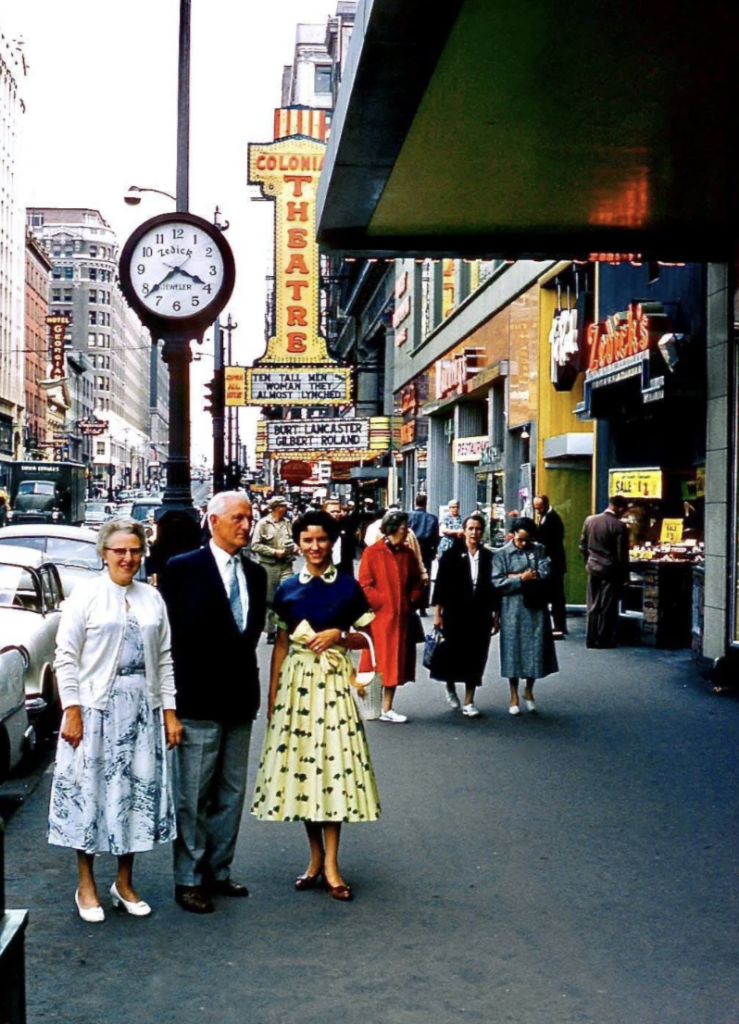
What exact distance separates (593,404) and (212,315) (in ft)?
30.4

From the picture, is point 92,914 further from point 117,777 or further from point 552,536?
point 552,536

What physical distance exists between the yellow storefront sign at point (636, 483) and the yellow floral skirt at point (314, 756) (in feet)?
41.2

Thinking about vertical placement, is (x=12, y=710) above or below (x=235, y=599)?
below

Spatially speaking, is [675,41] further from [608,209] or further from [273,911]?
[273,911]

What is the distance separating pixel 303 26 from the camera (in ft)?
318

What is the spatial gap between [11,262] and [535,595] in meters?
99.4

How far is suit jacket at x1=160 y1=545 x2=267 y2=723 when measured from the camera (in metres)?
6.14

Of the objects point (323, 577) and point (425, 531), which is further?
point (425, 531)

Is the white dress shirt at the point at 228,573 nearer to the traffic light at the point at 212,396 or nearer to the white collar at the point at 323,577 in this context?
the white collar at the point at 323,577

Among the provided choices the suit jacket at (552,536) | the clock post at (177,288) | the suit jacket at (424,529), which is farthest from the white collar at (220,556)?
the suit jacket at (424,529)

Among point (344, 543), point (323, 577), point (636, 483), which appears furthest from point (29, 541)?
point (323, 577)

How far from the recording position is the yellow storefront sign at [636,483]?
18297 mm

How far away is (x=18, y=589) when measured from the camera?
1058 cm


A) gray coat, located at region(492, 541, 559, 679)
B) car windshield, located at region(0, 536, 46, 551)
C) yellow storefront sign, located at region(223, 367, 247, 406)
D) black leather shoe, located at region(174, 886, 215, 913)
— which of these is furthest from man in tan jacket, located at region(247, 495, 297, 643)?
black leather shoe, located at region(174, 886, 215, 913)
